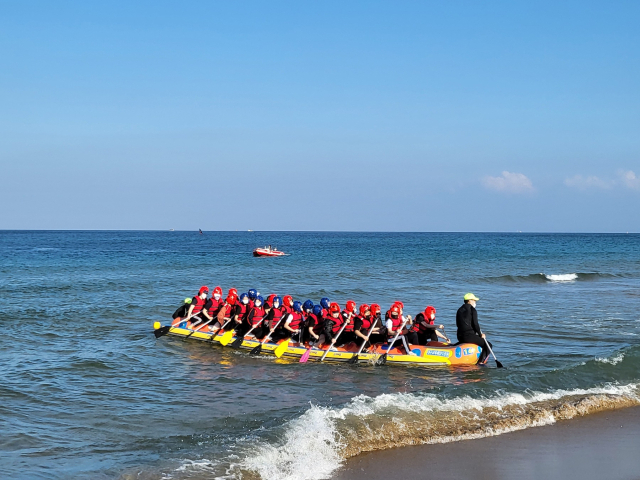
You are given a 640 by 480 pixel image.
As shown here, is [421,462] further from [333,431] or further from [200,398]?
[200,398]

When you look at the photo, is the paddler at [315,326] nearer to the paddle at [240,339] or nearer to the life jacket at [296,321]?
the life jacket at [296,321]

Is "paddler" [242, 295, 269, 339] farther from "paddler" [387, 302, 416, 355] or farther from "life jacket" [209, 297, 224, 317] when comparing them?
"paddler" [387, 302, 416, 355]

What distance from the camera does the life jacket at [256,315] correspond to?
704 inches

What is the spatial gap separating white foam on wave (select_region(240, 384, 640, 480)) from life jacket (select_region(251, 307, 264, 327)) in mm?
6537

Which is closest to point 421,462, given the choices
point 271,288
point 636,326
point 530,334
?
point 530,334

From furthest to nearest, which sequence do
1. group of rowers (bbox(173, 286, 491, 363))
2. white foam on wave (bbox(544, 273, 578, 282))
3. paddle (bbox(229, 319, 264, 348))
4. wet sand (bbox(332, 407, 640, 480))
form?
1. white foam on wave (bbox(544, 273, 578, 282))
2. paddle (bbox(229, 319, 264, 348))
3. group of rowers (bbox(173, 286, 491, 363))
4. wet sand (bbox(332, 407, 640, 480))

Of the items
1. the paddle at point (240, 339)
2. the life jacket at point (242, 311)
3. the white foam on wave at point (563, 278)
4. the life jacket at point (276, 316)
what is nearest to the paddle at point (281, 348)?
the life jacket at point (276, 316)

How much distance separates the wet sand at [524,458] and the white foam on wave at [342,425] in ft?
0.95

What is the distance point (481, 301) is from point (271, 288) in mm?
11902

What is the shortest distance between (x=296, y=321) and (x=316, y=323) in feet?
2.68

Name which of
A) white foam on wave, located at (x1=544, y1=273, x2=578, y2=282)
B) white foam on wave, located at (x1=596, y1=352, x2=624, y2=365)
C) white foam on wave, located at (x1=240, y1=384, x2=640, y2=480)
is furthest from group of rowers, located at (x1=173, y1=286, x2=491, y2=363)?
white foam on wave, located at (x1=544, y1=273, x2=578, y2=282)

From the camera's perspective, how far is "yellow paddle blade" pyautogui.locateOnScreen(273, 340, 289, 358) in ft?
54.3

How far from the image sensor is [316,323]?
55.6ft

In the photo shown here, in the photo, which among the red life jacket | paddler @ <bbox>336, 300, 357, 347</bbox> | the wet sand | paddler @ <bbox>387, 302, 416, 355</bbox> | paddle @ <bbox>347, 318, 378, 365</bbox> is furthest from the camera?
the red life jacket
